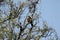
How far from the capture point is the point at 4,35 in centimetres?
1029

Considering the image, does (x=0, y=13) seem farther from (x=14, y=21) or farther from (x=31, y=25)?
(x=31, y=25)

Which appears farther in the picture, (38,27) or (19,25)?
(38,27)

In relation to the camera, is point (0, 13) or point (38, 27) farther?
point (38, 27)

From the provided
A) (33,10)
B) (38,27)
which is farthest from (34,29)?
(33,10)

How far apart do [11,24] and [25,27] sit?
0.88 m

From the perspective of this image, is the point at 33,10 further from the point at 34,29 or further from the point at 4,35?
the point at 4,35

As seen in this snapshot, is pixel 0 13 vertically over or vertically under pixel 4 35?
over

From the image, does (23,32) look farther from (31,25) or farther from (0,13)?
(0,13)

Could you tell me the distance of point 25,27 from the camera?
10133 millimetres

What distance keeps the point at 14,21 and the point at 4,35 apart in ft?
3.28

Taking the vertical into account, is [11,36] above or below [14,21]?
below

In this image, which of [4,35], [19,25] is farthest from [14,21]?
[4,35]

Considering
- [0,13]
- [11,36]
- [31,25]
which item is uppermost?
[0,13]

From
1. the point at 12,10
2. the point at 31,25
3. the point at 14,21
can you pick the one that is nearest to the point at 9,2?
the point at 12,10
